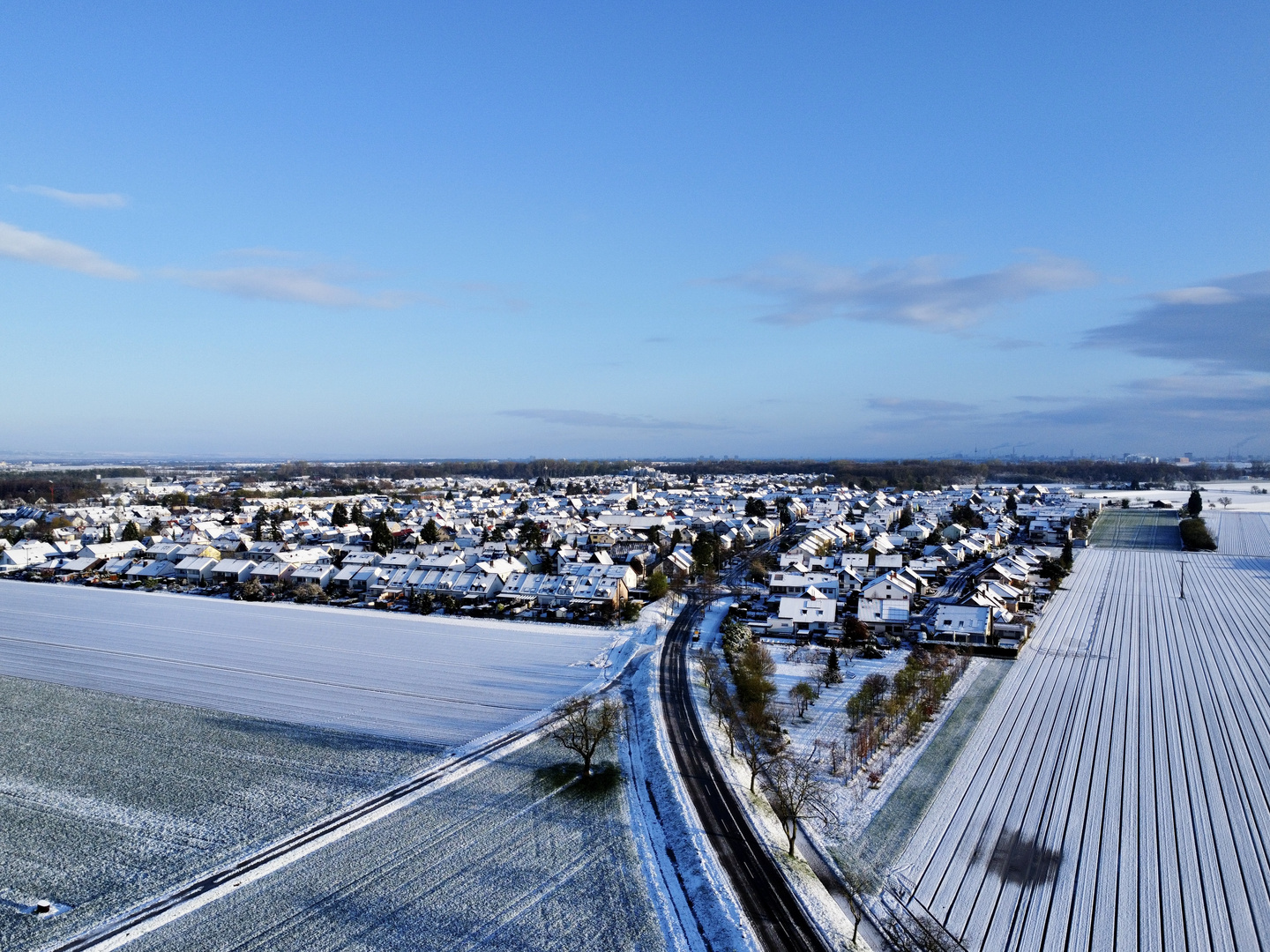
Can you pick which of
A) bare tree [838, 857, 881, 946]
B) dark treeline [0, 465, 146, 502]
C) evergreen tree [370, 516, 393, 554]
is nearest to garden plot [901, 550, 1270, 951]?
bare tree [838, 857, 881, 946]

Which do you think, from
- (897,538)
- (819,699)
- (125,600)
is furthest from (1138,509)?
(125,600)

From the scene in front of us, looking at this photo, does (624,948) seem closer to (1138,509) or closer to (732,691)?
(732,691)

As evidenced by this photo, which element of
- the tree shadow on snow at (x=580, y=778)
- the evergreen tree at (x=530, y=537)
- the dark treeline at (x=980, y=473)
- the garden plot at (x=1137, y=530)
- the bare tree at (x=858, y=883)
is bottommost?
the tree shadow on snow at (x=580, y=778)

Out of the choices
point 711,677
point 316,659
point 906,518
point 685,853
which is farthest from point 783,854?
point 906,518

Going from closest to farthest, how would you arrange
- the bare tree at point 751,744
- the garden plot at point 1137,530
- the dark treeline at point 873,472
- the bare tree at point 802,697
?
the bare tree at point 751,744
the bare tree at point 802,697
the garden plot at point 1137,530
the dark treeline at point 873,472

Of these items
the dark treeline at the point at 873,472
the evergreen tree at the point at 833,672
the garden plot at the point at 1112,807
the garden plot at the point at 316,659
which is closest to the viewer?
the garden plot at the point at 1112,807

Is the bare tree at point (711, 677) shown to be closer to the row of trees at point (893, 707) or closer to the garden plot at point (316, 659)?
the garden plot at point (316, 659)

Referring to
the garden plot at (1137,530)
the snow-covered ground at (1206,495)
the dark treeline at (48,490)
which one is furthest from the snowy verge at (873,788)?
the dark treeline at (48,490)
